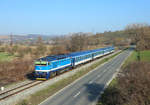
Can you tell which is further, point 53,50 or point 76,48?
point 76,48

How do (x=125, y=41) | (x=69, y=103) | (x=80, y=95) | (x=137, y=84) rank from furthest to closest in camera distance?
(x=125, y=41) → (x=80, y=95) → (x=69, y=103) → (x=137, y=84)

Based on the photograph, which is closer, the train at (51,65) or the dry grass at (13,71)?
the train at (51,65)

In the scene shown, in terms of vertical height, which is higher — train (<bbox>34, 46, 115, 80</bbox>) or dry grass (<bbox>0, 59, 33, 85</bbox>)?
train (<bbox>34, 46, 115, 80</bbox>)

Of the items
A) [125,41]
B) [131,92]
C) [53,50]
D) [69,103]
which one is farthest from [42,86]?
[125,41]

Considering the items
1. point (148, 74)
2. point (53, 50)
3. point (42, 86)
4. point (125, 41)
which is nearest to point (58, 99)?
point (42, 86)

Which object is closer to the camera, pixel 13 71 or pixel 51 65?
pixel 51 65

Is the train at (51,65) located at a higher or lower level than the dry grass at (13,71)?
higher

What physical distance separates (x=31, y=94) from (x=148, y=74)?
38.2ft

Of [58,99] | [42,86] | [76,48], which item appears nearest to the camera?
[58,99]

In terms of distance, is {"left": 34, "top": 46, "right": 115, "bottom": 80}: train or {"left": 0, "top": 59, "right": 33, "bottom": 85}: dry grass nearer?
{"left": 34, "top": 46, "right": 115, "bottom": 80}: train

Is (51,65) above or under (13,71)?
above

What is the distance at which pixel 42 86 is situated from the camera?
19344 mm

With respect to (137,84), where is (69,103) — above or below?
below

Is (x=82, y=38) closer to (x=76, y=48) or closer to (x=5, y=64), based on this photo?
(x=76, y=48)
